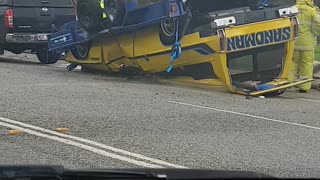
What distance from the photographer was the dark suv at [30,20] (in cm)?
1652

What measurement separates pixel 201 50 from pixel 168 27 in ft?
2.76

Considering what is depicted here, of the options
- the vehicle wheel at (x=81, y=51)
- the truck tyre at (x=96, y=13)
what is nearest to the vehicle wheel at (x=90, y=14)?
the truck tyre at (x=96, y=13)

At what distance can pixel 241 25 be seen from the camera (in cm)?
1219

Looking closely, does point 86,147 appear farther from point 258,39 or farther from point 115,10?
point 115,10

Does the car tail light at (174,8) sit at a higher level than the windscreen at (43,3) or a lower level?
higher

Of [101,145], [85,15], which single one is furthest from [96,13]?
[101,145]

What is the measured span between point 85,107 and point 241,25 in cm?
345

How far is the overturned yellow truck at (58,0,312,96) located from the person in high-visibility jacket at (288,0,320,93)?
20.4 inches

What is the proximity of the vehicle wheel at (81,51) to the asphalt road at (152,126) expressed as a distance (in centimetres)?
93

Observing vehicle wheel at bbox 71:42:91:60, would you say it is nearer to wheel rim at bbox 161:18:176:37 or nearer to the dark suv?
the dark suv

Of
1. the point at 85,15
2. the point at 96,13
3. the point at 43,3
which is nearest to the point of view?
the point at 96,13

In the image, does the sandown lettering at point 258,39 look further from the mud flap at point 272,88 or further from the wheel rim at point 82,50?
the wheel rim at point 82,50

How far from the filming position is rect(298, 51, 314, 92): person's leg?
44.8 feet

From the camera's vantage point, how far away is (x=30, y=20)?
16.7m
